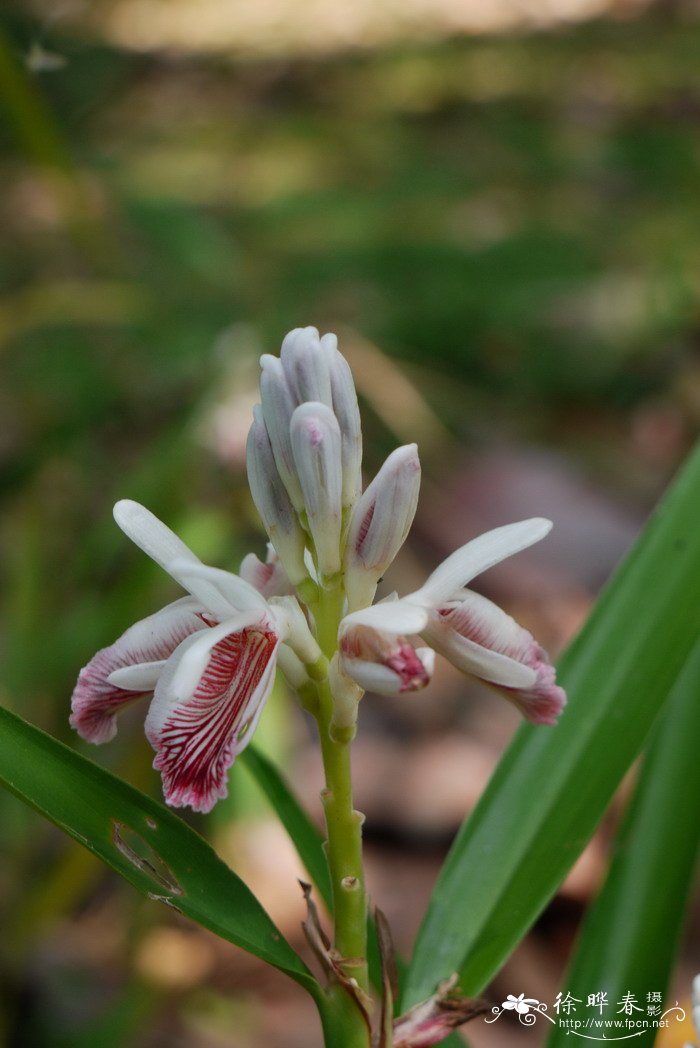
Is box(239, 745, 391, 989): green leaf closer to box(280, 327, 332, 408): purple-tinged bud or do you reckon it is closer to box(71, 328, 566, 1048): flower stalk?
box(71, 328, 566, 1048): flower stalk

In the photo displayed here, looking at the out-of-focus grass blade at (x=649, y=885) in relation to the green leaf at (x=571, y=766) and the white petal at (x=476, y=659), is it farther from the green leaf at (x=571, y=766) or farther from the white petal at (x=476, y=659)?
the white petal at (x=476, y=659)

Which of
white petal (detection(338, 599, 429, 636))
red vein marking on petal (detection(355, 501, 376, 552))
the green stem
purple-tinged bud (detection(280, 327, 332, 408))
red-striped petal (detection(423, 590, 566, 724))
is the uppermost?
purple-tinged bud (detection(280, 327, 332, 408))

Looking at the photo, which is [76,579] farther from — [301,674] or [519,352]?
[519,352]

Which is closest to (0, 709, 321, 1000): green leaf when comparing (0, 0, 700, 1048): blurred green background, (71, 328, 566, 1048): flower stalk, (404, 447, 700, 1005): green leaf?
(71, 328, 566, 1048): flower stalk

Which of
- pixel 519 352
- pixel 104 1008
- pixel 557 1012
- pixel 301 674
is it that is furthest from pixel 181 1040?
pixel 519 352

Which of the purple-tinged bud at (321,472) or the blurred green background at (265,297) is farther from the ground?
the purple-tinged bud at (321,472)

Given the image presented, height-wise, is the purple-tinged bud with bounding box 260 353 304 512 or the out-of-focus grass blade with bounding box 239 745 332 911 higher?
the purple-tinged bud with bounding box 260 353 304 512

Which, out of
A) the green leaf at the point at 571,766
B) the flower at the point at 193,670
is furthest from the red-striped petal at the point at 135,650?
the green leaf at the point at 571,766
